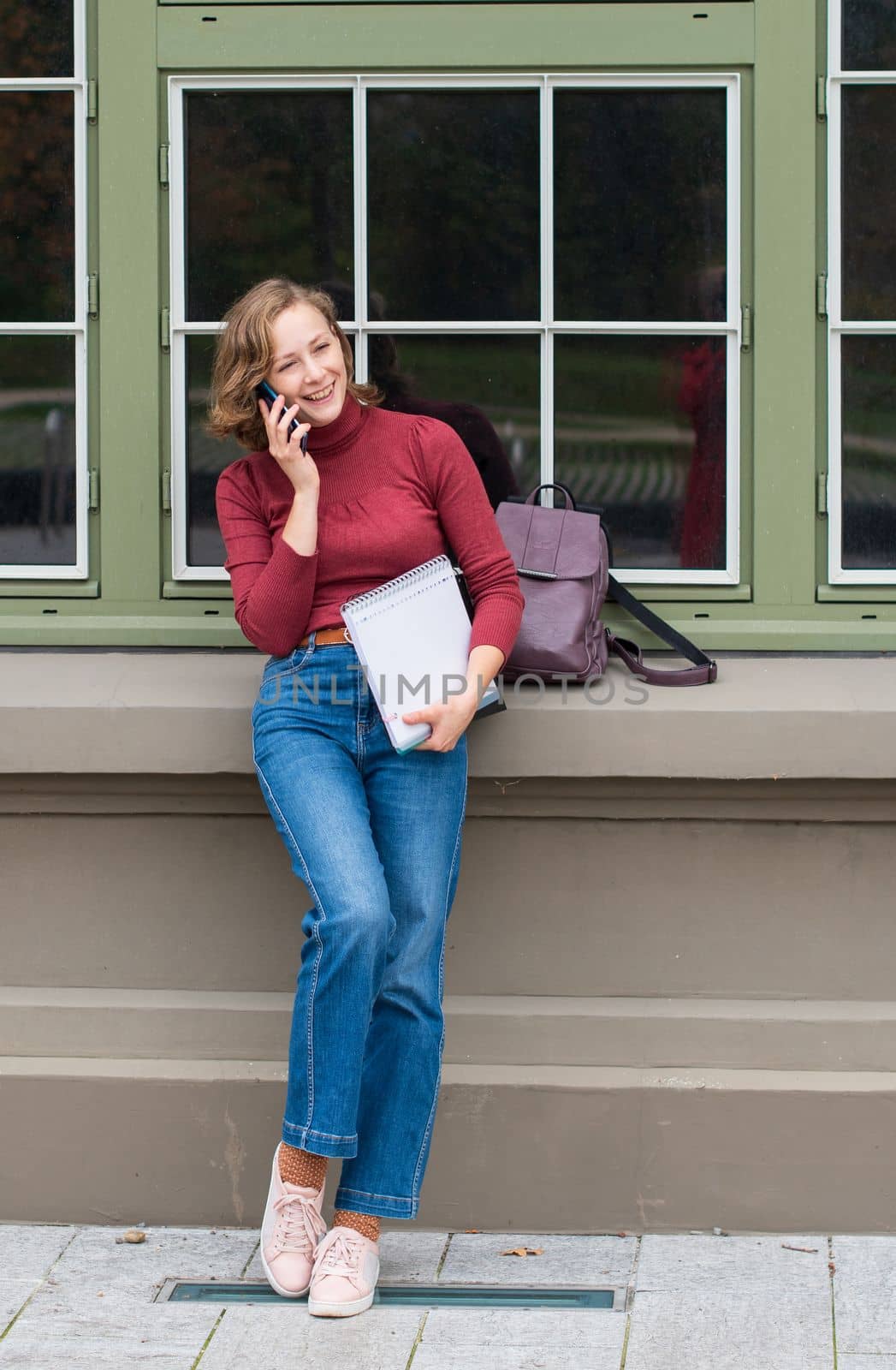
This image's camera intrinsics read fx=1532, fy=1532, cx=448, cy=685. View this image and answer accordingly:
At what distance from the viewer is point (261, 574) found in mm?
3029

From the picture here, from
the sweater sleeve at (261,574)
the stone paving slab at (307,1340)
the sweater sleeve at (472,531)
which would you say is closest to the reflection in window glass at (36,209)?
the sweater sleeve at (261,574)

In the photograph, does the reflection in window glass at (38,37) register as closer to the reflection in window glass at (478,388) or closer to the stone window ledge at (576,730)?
the reflection in window glass at (478,388)

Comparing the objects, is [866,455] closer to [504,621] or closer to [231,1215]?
[504,621]

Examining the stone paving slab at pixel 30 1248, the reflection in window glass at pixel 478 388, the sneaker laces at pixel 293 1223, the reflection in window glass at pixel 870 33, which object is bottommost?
the stone paving slab at pixel 30 1248

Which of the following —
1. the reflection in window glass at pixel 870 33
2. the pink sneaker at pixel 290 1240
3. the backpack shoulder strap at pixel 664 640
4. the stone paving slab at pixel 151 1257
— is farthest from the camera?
the reflection in window glass at pixel 870 33

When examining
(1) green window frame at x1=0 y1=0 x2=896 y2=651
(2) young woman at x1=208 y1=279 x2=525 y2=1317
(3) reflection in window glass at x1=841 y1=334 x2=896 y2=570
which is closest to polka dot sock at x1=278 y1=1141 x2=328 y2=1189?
(2) young woman at x1=208 y1=279 x2=525 y2=1317

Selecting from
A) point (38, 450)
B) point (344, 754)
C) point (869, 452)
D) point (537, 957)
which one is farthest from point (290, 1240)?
point (869, 452)

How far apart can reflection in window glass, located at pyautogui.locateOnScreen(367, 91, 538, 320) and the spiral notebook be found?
0.83m

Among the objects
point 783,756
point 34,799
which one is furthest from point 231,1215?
point 783,756

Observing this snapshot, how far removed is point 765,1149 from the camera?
10.8ft

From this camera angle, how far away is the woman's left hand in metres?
2.90

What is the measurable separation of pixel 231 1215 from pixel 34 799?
1023 millimetres

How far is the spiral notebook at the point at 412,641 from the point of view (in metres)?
2.93

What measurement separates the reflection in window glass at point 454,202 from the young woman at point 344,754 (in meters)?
0.51
